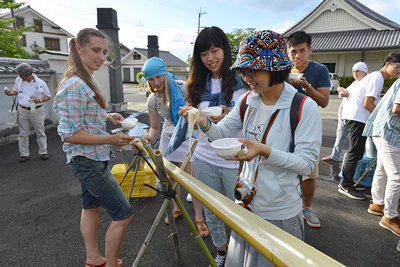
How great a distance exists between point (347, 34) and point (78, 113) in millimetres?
26280

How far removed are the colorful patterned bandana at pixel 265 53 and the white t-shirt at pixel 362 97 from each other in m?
3.13

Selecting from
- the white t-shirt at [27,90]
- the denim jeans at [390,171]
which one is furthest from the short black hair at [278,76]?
the white t-shirt at [27,90]

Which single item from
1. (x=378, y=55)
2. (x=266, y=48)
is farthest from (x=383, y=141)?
(x=378, y=55)

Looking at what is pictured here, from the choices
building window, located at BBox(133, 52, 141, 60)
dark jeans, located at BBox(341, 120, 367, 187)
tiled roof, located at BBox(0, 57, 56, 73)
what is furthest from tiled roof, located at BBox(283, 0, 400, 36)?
building window, located at BBox(133, 52, 141, 60)

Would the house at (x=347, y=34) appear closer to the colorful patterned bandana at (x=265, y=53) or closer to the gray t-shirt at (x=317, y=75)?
the gray t-shirt at (x=317, y=75)

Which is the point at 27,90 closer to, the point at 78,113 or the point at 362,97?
the point at 78,113

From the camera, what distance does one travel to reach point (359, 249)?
2846 millimetres

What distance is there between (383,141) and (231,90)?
2.19 meters

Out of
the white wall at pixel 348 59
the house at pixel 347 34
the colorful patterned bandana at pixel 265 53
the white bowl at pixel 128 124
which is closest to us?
the colorful patterned bandana at pixel 265 53

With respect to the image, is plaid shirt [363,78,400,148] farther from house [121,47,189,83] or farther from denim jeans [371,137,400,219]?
house [121,47,189,83]

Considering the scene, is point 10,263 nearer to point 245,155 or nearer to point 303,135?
point 245,155

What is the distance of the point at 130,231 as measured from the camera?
10.5 ft

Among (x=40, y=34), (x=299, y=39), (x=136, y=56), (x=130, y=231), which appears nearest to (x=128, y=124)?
(x=130, y=231)

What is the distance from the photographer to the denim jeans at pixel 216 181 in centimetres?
229
